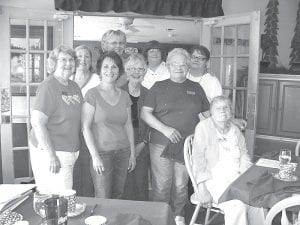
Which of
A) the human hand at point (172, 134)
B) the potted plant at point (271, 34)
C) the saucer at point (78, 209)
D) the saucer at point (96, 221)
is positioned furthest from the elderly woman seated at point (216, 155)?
the potted plant at point (271, 34)

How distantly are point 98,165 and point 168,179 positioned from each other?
61 centimetres

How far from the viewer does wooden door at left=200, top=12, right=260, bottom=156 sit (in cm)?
381

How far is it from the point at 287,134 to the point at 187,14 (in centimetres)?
196

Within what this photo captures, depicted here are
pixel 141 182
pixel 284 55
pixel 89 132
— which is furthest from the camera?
pixel 284 55

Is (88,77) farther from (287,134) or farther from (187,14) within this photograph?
(287,134)

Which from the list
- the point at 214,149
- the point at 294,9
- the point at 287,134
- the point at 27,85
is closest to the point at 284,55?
the point at 294,9

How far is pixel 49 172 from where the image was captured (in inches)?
85.4

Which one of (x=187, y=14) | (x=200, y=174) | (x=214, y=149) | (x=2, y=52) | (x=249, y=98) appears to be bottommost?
(x=200, y=174)

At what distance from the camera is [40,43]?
3.76 metres

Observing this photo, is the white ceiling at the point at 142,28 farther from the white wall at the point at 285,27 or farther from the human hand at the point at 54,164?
the human hand at the point at 54,164

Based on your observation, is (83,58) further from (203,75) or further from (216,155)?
(216,155)

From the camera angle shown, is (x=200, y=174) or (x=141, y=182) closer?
(x=200, y=174)

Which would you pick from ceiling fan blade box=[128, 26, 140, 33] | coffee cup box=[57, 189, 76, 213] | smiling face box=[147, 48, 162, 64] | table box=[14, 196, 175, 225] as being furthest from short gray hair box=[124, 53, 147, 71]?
ceiling fan blade box=[128, 26, 140, 33]

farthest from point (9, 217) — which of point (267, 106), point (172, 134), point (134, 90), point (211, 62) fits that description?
point (267, 106)
